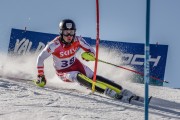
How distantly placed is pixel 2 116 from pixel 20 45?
26.3ft

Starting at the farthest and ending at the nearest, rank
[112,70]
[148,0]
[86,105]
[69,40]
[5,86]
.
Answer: [112,70] → [69,40] → [5,86] → [86,105] → [148,0]

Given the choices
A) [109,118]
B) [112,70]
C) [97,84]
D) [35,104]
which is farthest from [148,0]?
[112,70]

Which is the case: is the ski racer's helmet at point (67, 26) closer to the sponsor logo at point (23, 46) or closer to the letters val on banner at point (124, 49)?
the letters val on banner at point (124, 49)

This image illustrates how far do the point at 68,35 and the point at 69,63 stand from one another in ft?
2.40

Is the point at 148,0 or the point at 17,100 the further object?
the point at 17,100

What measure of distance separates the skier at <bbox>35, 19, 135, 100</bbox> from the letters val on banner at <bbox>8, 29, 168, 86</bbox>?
11.9 feet

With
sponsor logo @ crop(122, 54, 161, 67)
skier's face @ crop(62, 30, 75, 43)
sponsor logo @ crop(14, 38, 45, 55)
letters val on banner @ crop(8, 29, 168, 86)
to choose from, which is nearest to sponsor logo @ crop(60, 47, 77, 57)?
skier's face @ crop(62, 30, 75, 43)

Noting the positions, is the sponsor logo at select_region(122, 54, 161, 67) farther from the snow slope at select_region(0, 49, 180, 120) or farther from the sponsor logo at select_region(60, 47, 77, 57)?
the sponsor logo at select_region(60, 47, 77, 57)

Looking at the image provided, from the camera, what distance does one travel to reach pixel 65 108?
5016 millimetres

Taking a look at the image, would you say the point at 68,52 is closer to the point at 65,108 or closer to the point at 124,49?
the point at 65,108

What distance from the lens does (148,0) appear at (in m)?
3.27

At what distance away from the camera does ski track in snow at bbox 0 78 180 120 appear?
452 centimetres

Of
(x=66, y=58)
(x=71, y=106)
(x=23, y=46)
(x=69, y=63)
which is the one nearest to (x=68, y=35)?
(x=66, y=58)

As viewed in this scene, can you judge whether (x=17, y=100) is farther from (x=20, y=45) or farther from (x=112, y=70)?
(x=20, y=45)
